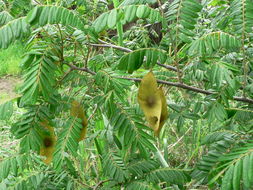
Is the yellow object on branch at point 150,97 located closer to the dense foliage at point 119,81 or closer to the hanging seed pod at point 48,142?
the dense foliage at point 119,81

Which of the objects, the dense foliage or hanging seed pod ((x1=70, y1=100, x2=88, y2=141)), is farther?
hanging seed pod ((x1=70, y1=100, x2=88, y2=141))

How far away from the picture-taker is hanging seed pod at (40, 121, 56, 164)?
2.83ft

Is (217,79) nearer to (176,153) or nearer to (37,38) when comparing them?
(37,38)

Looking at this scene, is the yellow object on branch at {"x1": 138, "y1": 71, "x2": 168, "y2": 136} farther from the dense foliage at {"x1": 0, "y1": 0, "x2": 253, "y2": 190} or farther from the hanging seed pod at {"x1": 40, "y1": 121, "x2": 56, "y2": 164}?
the hanging seed pod at {"x1": 40, "y1": 121, "x2": 56, "y2": 164}

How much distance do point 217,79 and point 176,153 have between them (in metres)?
1.46

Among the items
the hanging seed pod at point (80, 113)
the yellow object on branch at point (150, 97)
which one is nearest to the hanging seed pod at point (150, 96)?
the yellow object on branch at point (150, 97)

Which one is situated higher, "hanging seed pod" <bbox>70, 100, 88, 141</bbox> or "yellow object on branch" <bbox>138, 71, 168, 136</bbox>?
"yellow object on branch" <bbox>138, 71, 168, 136</bbox>

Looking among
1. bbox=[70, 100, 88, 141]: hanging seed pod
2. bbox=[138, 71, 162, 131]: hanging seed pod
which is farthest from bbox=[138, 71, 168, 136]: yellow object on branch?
bbox=[70, 100, 88, 141]: hanging seed pod

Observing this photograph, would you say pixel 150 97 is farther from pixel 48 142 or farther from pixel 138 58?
pixel 48 142

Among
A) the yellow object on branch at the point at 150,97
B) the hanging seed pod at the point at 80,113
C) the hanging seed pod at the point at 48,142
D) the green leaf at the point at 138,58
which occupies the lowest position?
the hanging seed pod at the point at 48,142

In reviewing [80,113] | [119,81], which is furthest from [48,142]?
[119,81]

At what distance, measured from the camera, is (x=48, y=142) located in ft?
3.00

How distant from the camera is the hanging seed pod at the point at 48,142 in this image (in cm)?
86

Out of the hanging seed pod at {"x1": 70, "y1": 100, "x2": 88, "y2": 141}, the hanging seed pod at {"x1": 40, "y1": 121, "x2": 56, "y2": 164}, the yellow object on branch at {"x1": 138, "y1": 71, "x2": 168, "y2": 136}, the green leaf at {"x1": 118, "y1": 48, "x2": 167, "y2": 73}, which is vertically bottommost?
the hanging seed pod at {"x1": 40, "y1": 121, "x2": 56, "y2": 164}
